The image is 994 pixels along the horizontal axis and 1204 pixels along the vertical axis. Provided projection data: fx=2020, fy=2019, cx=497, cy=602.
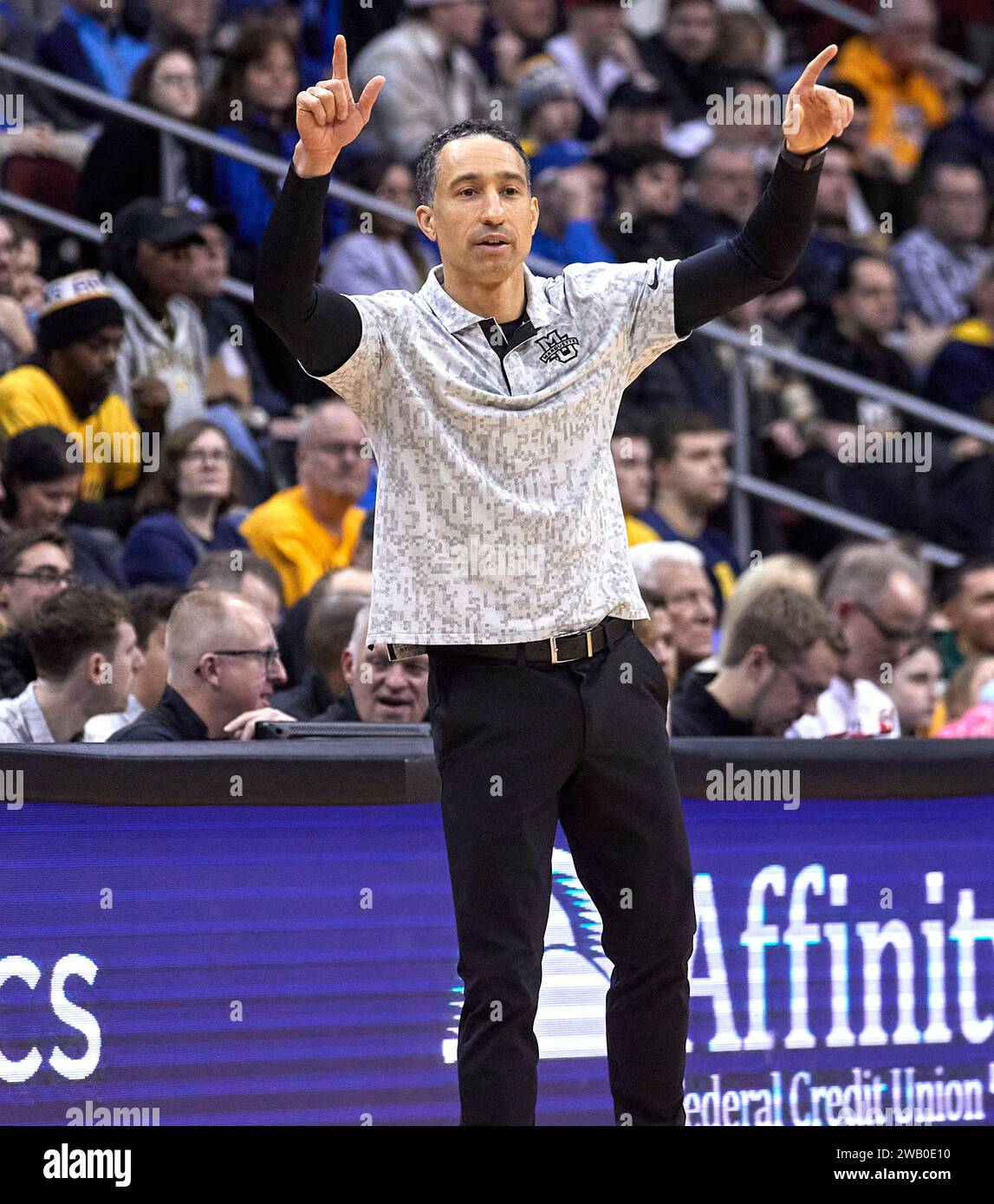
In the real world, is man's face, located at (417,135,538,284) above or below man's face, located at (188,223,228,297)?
below

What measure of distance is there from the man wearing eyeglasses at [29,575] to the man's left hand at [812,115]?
314cm

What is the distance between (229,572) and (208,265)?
7.46 ft

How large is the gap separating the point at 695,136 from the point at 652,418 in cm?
394

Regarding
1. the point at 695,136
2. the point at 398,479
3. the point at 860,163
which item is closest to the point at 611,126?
the point at 695,136

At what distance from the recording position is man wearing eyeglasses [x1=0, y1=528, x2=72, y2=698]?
5.96 metres

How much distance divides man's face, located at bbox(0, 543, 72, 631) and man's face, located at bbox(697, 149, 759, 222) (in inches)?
196

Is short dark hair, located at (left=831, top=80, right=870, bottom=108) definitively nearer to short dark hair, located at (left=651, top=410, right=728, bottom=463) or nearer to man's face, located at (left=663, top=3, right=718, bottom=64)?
man's face, located at (left=663, top=3, right=718, bottom=64)

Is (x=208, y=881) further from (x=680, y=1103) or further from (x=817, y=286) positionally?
(x=817, y=286)

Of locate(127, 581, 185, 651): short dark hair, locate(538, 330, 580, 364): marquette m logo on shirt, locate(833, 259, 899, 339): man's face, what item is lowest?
locate(127, 581, 185, 651): short dark hair

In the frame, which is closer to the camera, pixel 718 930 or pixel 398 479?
pixel 398 479

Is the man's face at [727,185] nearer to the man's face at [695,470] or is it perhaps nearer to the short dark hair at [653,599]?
the man's face at [695,470]

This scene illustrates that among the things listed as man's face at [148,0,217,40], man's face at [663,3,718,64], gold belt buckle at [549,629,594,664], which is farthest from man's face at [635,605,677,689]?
man's face at [663,3,718,64]

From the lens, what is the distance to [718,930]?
178 inches

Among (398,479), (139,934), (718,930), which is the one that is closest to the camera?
(398,479)
